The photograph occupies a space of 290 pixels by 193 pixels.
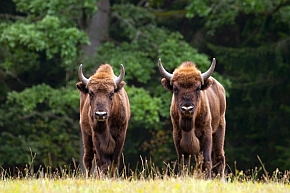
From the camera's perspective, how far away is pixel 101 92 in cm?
1467

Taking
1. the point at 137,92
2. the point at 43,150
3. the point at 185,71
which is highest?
the point at 185,71

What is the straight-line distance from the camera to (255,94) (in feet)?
100

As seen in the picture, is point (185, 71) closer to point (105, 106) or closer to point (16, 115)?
point (105, 106)

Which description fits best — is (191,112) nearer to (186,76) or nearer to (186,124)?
(186,124)

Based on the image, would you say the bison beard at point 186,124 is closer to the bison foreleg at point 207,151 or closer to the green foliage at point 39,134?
the bison foreleg at point 207,151

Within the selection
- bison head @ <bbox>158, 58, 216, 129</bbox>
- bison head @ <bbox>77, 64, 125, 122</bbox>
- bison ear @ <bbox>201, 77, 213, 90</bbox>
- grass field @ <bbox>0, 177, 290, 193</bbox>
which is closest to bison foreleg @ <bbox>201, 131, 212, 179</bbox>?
bison head @ <bbox>158, 58, 216, 129</bbox>

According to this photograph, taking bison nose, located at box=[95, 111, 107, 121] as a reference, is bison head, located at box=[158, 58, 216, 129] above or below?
above

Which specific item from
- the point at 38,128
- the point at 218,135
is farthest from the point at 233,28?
the point at 218,135

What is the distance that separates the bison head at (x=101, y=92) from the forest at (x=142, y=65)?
8.30m

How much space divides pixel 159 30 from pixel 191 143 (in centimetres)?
1245

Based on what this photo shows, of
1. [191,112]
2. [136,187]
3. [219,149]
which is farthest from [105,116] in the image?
[136,187]

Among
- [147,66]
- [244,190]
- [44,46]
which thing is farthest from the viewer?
[147,66]

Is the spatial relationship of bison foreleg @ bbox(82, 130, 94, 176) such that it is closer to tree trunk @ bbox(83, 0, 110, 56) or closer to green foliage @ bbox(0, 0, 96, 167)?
green foliage @ bbox(0, 0, 96, 167)

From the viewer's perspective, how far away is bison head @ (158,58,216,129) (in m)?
13.8
